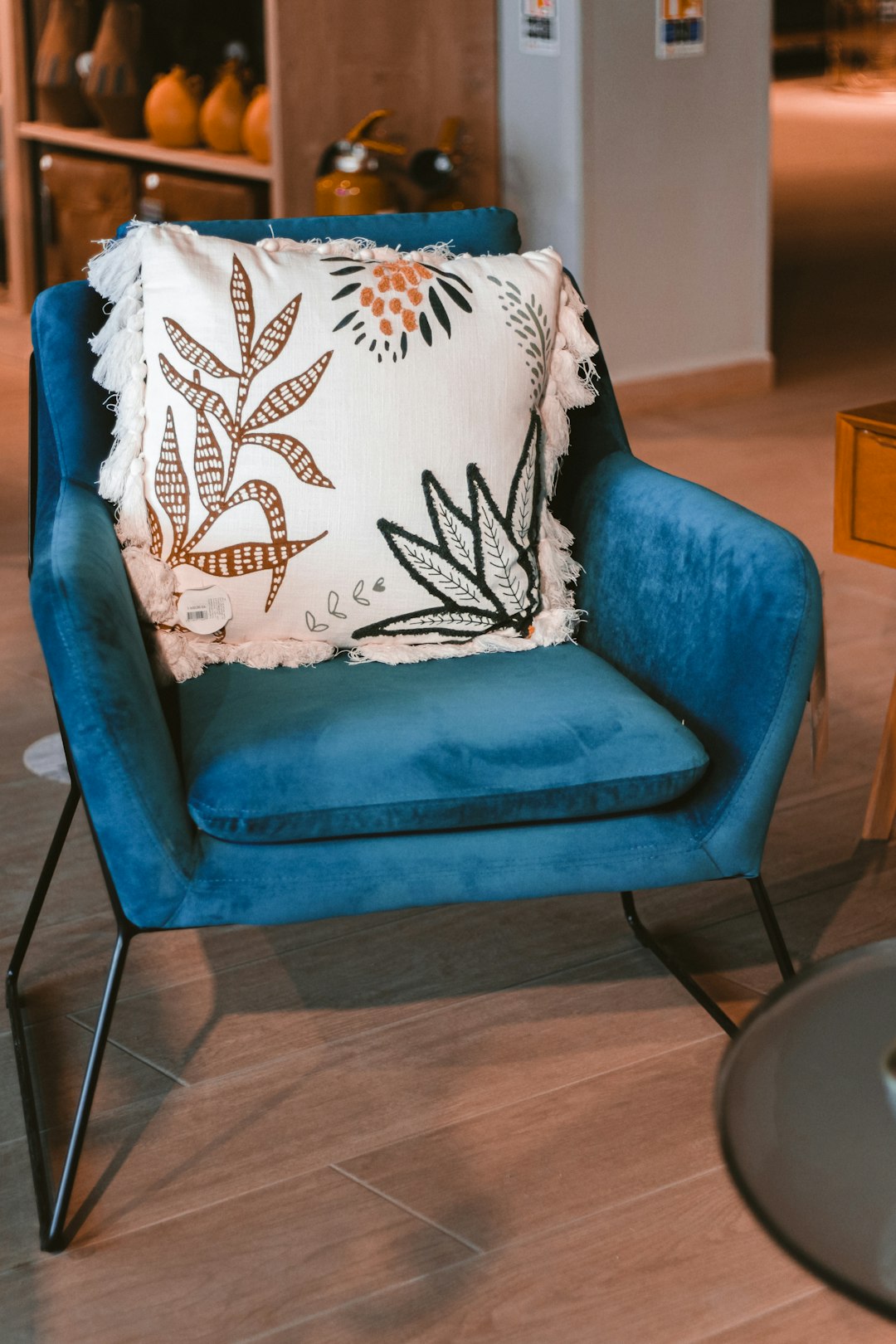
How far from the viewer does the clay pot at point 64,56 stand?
5371 millimetres

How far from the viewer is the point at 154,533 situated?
5.72 ft

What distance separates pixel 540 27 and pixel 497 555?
302 centimetres

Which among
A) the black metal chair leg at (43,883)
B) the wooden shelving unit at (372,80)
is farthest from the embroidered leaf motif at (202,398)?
the wooden shelving unit at (372,80)

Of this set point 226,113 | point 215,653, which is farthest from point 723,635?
point 226,113

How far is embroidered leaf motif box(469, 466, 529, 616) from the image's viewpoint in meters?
1.77

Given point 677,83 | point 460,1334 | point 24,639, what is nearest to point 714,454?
point 677,83

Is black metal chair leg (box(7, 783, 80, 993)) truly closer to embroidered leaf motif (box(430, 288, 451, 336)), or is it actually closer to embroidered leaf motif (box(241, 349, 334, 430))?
embroidered leaf motif (box(241, 349, 334, 430))

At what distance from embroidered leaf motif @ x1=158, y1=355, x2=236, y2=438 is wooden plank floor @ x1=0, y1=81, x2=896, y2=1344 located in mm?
648

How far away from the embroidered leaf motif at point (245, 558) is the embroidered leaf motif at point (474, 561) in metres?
0.10

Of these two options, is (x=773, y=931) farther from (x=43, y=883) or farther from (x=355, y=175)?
(x=355, y=175)

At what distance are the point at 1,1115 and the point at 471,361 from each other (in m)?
0.92

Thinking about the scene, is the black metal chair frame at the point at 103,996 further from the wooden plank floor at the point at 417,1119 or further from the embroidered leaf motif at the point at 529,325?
the embroidered leaf motif at the point at 529,325

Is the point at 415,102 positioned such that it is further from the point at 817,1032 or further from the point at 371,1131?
the point at 817,1032

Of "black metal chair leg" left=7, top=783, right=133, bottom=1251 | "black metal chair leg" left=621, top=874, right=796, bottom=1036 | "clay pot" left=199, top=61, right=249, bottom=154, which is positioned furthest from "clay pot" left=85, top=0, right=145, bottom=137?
"black metal chair leg" left=7, top=783, right=133, bottom=1251
